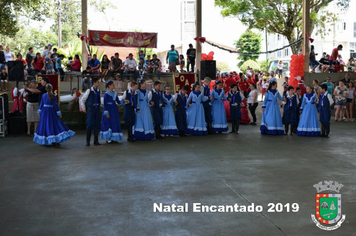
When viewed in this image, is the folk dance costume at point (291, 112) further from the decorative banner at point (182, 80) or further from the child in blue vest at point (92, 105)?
the child in blue vest at point (92, 105)

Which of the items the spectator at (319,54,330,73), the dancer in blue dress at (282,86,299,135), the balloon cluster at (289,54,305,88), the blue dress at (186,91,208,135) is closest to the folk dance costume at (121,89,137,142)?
the blue dress at (186,91,208,135)

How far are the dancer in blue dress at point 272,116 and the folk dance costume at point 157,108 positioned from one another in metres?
3.09

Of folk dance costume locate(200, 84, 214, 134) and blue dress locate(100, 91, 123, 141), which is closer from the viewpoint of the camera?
blue dress locate(100, 91, 123, 141)

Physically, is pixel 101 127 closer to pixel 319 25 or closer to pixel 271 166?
pixel 271 166

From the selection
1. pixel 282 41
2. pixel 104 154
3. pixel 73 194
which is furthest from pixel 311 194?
pixel 282 41

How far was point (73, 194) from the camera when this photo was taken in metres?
6.26

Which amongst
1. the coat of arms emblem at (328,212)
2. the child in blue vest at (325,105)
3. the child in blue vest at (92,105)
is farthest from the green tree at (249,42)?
the coat of arms emblem at (328,212)

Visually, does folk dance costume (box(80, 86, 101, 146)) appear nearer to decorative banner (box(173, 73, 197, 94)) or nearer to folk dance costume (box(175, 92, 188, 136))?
folk dance costume (box(175, 92, 188, 136))

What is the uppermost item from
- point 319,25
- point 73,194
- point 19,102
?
point 319,25

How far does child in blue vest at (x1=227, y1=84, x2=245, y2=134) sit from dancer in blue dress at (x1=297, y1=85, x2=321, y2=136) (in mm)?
1889

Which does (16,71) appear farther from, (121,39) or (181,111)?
(181,111)

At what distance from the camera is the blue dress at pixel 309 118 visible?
12.2 meters

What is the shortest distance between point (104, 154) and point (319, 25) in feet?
78.1

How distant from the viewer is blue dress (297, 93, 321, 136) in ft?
40.1
